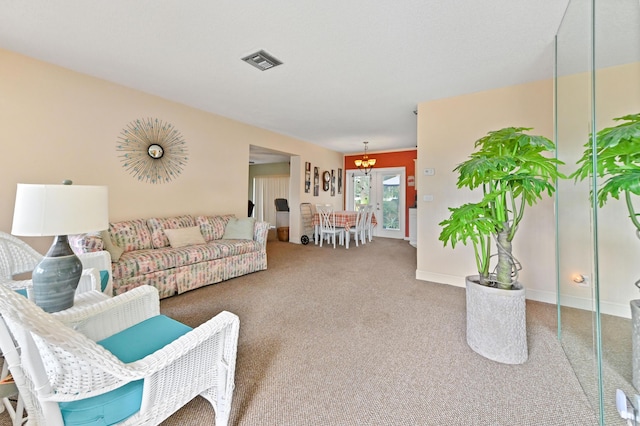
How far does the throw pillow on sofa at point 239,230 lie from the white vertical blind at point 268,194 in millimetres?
4590

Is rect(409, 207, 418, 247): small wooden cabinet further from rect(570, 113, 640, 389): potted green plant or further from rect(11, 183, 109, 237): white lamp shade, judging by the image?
rect(11, 183, 109, 237): white lamp shade

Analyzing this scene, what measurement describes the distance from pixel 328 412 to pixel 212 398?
583 mm

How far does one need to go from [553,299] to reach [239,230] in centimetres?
406

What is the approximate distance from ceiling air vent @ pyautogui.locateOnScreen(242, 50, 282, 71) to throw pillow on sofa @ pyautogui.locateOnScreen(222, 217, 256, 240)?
2.21 metres

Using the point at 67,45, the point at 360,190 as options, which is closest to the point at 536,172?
the point at 67,45

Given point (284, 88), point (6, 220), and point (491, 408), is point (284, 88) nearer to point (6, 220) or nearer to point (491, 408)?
point (6, 220)

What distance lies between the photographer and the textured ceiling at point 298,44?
183cm

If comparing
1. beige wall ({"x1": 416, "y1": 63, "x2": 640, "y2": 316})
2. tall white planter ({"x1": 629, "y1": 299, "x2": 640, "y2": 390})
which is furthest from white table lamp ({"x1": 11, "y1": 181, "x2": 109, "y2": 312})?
tall white planter ({"x1": 629, "y1": 299, "x2": 640, "y2": 390})

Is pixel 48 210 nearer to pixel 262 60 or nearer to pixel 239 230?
pixel 262 60

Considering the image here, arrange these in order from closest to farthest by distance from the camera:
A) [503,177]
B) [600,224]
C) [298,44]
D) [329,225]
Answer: [600,224] → [503,177] → [298,44] → [329,225]

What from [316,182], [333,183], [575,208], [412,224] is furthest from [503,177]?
[333,183]

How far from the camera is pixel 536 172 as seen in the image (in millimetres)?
1660

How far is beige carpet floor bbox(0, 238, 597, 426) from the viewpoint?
1.30 m

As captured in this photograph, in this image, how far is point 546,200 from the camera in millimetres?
2855
